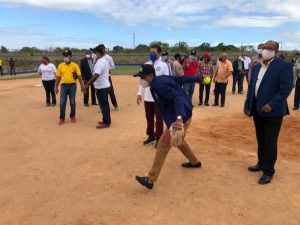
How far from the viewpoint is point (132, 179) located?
5.82 m

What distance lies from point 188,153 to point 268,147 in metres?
1.23

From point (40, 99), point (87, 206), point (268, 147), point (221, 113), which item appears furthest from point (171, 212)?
point (40, 99)

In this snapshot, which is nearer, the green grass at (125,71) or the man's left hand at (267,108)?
the man's left hand at (267,108)

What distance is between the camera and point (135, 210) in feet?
15.6

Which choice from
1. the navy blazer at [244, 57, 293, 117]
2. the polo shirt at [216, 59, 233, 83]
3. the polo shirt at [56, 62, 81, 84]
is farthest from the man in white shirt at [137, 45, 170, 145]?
the polo shirt at [216, 59, 233, 83]

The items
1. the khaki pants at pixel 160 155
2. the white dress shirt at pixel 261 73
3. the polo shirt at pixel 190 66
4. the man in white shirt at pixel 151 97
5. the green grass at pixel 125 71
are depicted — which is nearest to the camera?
the khaki pants at pixel 160 155

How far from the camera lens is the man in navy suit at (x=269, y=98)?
17.2 feet

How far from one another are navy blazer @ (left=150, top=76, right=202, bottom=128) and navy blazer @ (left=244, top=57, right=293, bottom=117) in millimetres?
957

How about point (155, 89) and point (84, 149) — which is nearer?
point (155, 89)

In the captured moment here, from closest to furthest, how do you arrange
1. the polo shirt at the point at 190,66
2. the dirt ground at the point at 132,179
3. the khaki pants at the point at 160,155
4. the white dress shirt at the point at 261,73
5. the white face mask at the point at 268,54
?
the dirt ground at the point at 132,179 → the khaki pants at the point at 160,155 → the white face mask at the point at 268,54 → the white dress shirt at the point at 261,73 → the polo shirt at the point at 190,66

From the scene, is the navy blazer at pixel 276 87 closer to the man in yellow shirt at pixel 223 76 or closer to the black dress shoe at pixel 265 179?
the black dress shoe at pixel 265 179

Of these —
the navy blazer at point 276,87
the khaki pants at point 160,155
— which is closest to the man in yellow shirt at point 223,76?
the navy blazer at point 276,87

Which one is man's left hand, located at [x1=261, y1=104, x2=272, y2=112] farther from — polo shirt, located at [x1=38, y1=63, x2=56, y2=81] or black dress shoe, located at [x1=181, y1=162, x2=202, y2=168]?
polo shirt, located at [x1=38, y1=63, x2=56, y2=81]

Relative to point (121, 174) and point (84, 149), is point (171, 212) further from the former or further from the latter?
point (84, 149)
